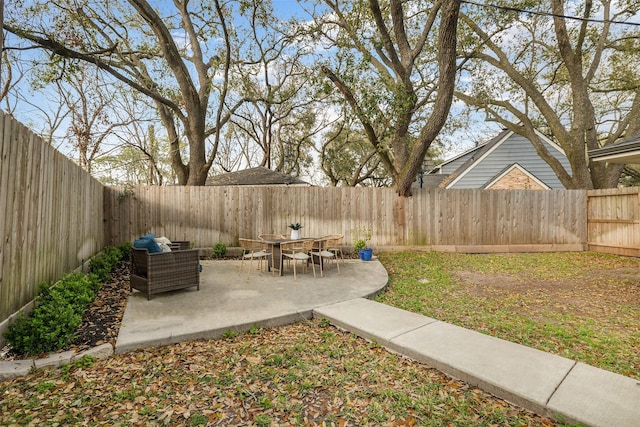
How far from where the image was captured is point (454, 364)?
97.3 inches

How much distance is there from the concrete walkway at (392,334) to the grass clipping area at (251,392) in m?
0.12

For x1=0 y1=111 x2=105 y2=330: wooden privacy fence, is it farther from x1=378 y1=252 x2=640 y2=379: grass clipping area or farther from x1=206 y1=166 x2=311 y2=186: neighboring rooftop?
x1=206 y1=166 x2=311 y2=186: neighboring rooftop

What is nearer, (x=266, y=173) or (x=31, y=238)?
(x=31, y=238)

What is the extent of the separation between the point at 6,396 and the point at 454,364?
323 centimetres

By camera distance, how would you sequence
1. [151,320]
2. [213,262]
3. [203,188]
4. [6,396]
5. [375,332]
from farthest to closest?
[203,188] → [213,262] → [151,320] → [375,332] → [6,396]

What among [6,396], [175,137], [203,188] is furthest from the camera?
[175,137]

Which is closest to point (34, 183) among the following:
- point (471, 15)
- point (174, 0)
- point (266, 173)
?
point (174, 0)

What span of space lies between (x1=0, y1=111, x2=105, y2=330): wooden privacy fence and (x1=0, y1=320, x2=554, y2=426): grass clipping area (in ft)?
3.26

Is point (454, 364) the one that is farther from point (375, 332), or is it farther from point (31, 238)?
point (31, 238)

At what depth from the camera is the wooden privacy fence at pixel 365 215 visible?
25.6ft

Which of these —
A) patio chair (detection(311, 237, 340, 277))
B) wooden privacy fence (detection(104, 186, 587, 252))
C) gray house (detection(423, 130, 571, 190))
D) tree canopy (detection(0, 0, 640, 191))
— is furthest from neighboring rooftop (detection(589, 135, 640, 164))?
gray house (detection(423, 130, 571, 190))

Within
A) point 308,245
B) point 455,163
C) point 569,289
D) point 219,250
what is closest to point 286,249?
point 308,245

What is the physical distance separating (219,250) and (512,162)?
40.8 ft

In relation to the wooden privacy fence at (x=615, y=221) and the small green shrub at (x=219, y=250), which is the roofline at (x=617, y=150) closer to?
the wooden privacy fence at (x=615, y=221)
